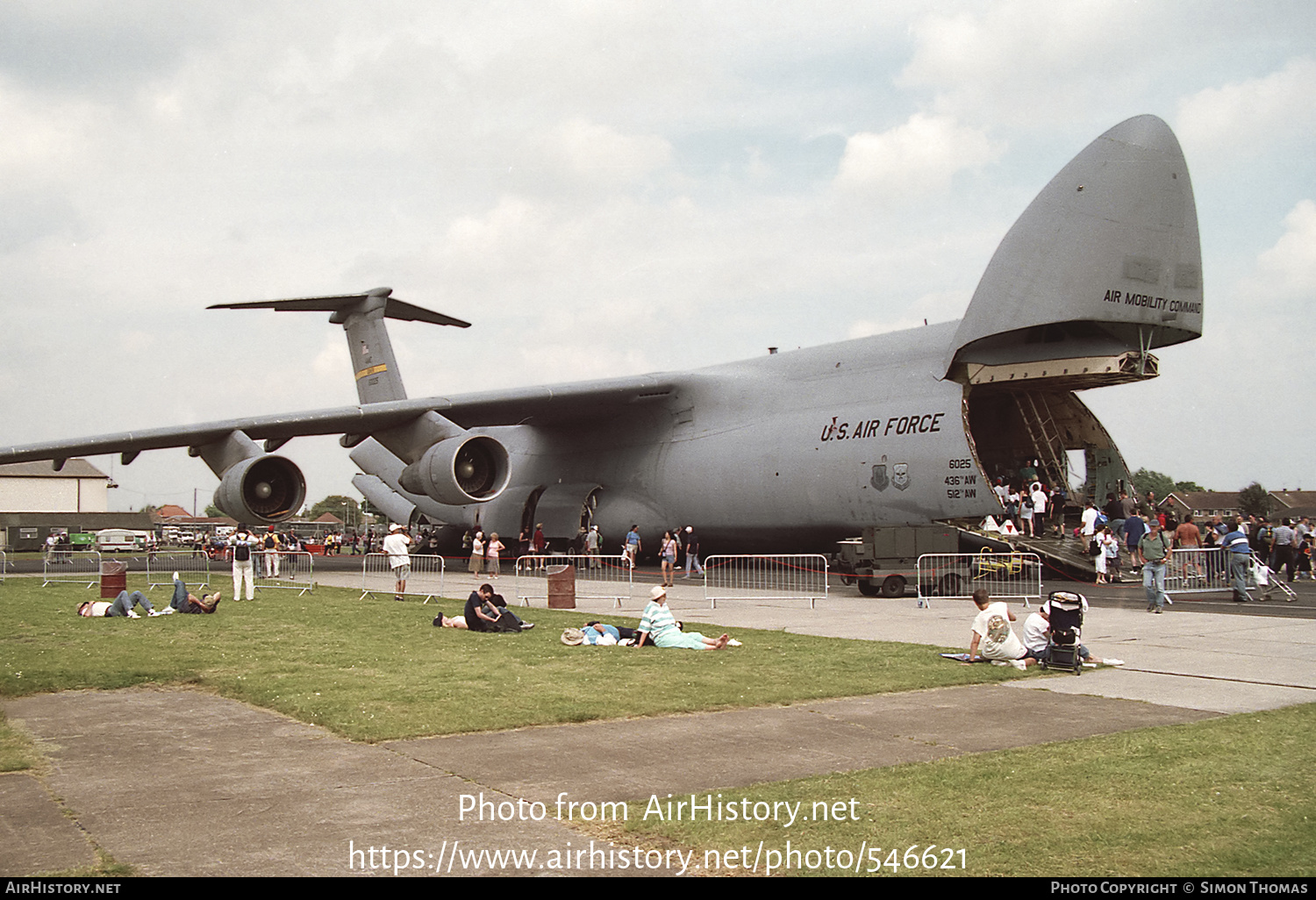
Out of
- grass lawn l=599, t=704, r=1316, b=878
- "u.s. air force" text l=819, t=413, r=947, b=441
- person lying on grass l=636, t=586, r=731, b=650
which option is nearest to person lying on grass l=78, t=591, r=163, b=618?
person lying on grass l=636, t=586, r=731, b=650

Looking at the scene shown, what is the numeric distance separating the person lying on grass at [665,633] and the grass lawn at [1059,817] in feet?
17.3

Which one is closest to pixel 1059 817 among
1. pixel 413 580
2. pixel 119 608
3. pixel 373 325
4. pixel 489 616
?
pixel 489 616

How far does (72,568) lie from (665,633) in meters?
23.4

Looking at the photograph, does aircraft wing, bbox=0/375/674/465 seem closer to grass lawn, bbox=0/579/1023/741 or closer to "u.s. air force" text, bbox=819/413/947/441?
"u.s. air force" text, bbox=819/413/947/441

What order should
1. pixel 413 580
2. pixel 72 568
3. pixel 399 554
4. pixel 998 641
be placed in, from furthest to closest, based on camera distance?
1. pixel 72 568
2. pixel 413 580
3. pixel 399 554
4. pixel 998 641

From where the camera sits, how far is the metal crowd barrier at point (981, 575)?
17.8 m

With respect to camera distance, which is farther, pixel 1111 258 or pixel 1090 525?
pixel 1090 525

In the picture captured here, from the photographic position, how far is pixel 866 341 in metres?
22.4

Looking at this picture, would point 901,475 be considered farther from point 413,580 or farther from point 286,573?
point 286,573

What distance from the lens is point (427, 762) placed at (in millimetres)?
6172

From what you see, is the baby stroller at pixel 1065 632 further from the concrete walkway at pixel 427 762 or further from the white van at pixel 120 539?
the white van at pixel 120 539

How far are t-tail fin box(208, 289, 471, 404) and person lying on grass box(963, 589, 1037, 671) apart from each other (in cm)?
2303

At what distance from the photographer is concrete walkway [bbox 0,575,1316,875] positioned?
4555mm

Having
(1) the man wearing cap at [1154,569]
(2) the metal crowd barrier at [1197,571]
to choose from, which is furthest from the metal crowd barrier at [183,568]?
(2) the metal crowd barrier at [1197,571]
